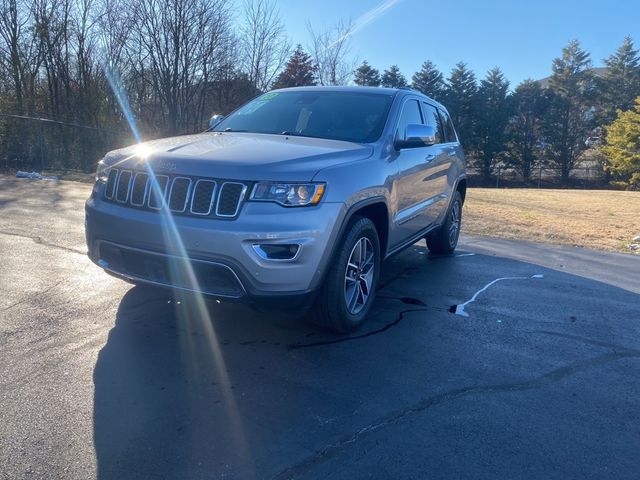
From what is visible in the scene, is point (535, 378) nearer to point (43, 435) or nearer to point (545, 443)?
point (545, 443)

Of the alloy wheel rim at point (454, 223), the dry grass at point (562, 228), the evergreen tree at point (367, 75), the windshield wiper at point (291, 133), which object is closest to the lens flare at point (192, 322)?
the windshield wiper at point (291, 133)

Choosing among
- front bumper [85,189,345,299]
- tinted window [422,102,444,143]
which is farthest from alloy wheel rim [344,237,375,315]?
tinted window [422,102,444,143]

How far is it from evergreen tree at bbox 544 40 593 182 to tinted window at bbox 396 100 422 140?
56.1 metres

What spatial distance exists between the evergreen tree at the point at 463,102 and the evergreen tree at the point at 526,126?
3.92 meters

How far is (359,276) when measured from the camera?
176 inches

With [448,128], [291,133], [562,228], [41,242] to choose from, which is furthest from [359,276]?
[562,228]

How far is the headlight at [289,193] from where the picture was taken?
361 cm

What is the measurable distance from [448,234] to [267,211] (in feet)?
14.0

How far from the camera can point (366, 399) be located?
3309 millimetres

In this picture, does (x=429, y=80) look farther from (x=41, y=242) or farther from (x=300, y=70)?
(x=41, y=242)

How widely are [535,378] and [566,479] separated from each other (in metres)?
1.12

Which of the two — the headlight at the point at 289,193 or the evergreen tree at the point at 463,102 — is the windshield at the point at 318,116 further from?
the evergreen tree at the point at 463,102

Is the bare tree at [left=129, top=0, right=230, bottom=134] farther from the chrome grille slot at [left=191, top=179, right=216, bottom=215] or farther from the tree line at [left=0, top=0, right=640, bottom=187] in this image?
the chrome grille slot at [left=191, top=179, right=216, bottom=215]

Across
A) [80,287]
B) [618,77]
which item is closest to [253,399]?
[80,287]
